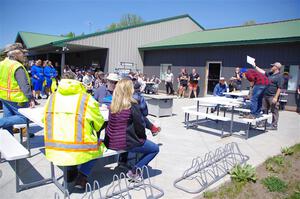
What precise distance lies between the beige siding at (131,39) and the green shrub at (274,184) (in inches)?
570

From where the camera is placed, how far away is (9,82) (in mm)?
4234

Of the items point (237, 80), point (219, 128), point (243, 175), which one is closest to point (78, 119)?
point (243, 175)

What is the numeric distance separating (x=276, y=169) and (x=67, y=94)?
357 centimetres

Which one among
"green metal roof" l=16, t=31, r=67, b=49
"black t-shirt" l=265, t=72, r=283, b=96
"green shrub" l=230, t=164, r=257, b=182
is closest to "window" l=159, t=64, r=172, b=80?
"black t-shirt" l=265, t=72, r=283, b=96

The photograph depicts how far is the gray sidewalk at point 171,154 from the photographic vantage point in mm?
3414

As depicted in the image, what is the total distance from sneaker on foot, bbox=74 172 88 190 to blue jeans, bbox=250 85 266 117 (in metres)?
4.69

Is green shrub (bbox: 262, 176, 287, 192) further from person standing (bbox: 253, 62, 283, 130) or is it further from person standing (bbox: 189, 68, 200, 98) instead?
person standing (bbox: 189, 68, 200, 98)

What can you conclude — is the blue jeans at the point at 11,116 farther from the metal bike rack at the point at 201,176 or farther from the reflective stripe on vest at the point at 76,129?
the metal bike rack at the point at 201,176

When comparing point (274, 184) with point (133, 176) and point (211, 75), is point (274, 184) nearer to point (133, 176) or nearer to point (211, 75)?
point (133, 176)

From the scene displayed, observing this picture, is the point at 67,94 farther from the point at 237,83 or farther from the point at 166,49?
the point at 166,49

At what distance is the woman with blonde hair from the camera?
A: 130 inches

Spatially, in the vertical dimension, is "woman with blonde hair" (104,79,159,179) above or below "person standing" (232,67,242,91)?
below

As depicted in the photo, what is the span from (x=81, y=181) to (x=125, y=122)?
0.97 metres

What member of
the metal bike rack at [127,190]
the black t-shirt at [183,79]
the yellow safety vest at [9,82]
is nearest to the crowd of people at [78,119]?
the yellow safety vest at [9,82]
